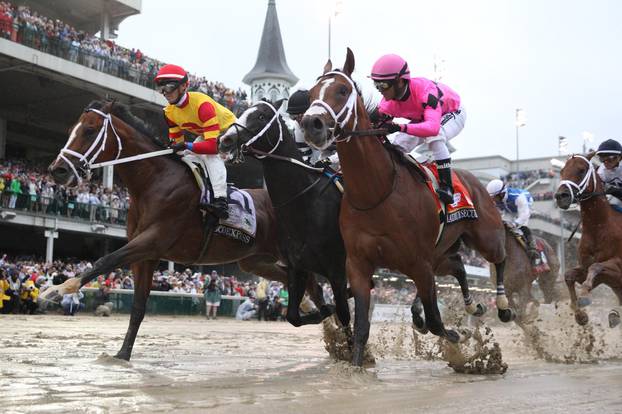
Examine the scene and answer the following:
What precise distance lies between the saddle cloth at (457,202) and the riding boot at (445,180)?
2.2 inches

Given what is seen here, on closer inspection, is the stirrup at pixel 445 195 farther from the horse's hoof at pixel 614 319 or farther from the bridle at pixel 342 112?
the horse's hoof at pixel 614 319

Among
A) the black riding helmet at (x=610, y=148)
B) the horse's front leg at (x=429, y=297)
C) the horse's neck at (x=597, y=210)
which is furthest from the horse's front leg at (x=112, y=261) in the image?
the black riding helmet at (x=610, y=148)

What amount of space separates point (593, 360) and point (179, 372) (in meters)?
4.88

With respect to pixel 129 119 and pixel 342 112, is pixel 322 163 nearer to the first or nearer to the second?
pixel 342 112

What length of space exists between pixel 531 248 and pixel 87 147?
7.43 m

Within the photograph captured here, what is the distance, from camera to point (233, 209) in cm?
728

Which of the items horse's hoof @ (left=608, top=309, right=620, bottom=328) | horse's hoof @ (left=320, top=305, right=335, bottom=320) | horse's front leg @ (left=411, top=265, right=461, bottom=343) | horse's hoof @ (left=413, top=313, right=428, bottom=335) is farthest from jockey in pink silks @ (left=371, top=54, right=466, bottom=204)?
horse's hoof @ (left=608, top=309, right=620, bottom=328)

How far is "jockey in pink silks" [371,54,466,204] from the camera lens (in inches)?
233

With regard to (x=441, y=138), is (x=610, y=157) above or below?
above

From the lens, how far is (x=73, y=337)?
8.96 m

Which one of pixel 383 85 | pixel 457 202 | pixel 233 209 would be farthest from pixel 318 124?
pixel 233 209

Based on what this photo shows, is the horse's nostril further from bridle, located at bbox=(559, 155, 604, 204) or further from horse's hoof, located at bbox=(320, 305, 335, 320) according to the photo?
bridle, located at bbox=(559, 155, 604, 204)

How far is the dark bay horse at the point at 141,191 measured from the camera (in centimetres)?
618

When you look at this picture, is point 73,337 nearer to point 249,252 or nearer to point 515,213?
point 249,252
